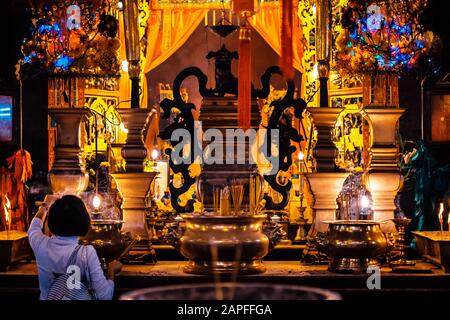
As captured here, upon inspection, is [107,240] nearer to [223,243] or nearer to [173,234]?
[173,234]

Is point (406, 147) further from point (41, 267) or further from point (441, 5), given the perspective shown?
point (41, 267)

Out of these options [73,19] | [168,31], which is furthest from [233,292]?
[168,31]

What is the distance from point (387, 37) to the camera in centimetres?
572

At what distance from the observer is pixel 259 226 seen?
16.6 feet

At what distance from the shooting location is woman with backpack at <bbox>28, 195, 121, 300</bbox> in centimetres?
332

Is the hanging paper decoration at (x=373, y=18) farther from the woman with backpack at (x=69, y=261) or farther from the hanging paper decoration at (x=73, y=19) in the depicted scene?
the woman with backpack at (x=69, y=261)

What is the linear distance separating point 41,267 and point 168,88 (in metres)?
8.70

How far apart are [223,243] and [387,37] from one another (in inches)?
73.5

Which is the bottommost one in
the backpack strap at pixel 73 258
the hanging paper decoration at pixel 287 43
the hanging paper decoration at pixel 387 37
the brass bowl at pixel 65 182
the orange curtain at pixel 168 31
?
the backpack strap at pixel 73 258

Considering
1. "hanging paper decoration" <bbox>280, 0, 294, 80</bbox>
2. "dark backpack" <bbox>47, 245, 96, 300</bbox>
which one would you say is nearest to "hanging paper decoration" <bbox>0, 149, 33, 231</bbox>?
"hanging paper decoration" <bbox>280, 0, 294, 80</bbox>

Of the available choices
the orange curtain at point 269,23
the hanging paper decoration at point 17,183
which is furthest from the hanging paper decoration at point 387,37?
the orange curtain at point 269,23

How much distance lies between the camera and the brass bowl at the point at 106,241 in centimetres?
501

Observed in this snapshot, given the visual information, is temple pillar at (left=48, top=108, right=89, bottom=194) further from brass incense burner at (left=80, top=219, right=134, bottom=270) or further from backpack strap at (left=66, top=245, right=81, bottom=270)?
backpack strap at (left=66, top=245, right=81, bottom=270)
